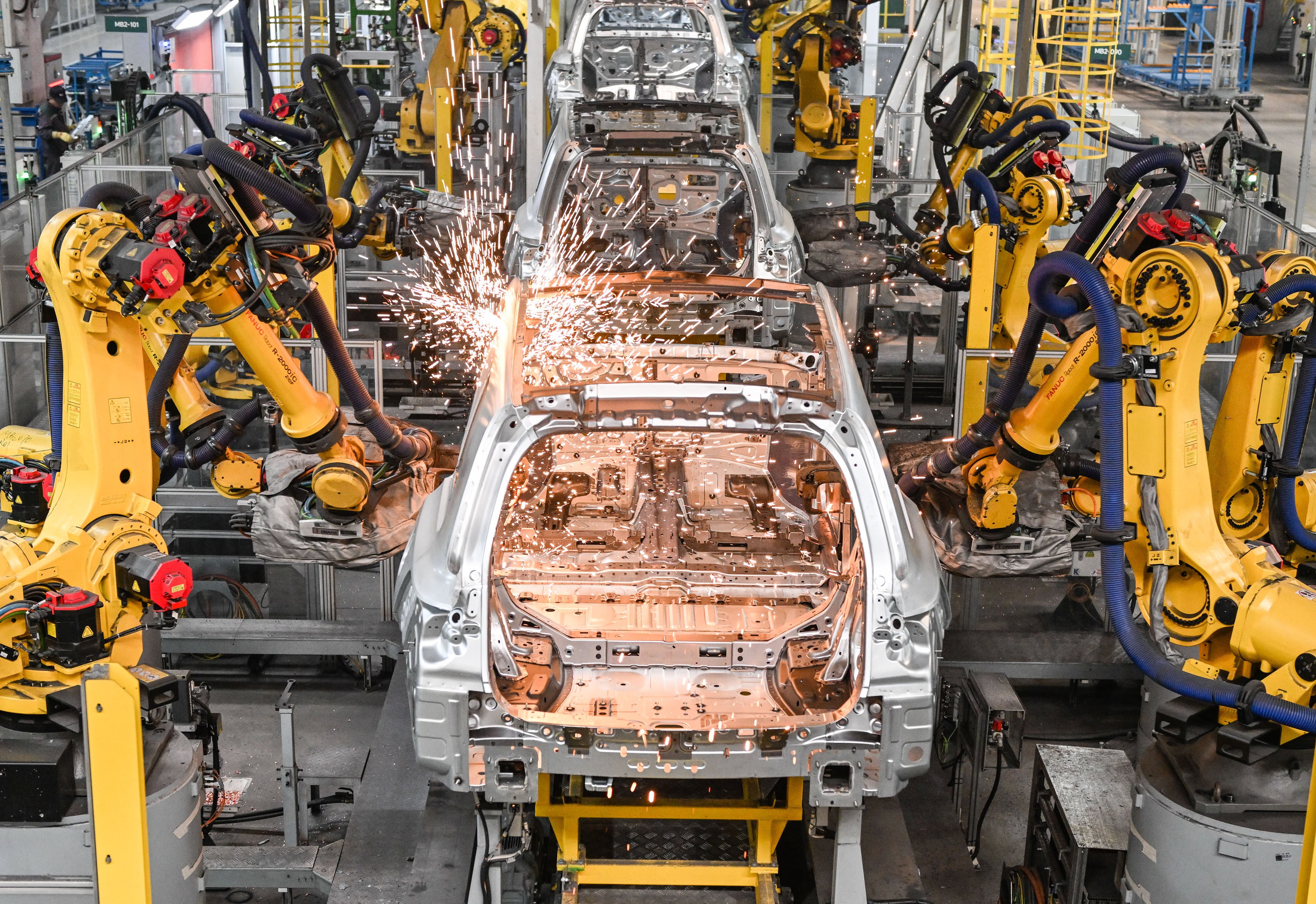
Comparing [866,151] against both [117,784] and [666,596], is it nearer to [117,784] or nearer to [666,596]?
[666,596]

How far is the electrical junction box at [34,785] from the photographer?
3988 millimetres

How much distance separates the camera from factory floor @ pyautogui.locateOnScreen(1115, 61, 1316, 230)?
57.1ft

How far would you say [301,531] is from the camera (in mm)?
5855

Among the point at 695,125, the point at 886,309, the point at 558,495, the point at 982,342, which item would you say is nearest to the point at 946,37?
the point at 886,309

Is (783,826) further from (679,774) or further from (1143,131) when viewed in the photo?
(1143,131)

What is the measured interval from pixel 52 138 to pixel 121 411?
9782 millimetres

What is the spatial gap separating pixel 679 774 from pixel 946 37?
10581 mm

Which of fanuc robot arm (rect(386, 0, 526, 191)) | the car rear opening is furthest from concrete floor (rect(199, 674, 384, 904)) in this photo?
fanuc robot arm (rect(386, 0, 526, 191))

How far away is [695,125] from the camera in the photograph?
25.1ft

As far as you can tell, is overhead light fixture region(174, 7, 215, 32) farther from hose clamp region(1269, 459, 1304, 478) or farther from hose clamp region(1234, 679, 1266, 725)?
hose clamp region(1234, 679, 1266, 725)

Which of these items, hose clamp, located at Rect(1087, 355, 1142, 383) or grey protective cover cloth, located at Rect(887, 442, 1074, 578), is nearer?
hose clamp, located at Rect(1087, 355, 1142, 383)

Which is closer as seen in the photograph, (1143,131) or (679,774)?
(679,774)

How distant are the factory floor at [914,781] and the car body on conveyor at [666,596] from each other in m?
0.84

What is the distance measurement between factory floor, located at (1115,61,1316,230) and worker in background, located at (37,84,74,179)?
12264mm
